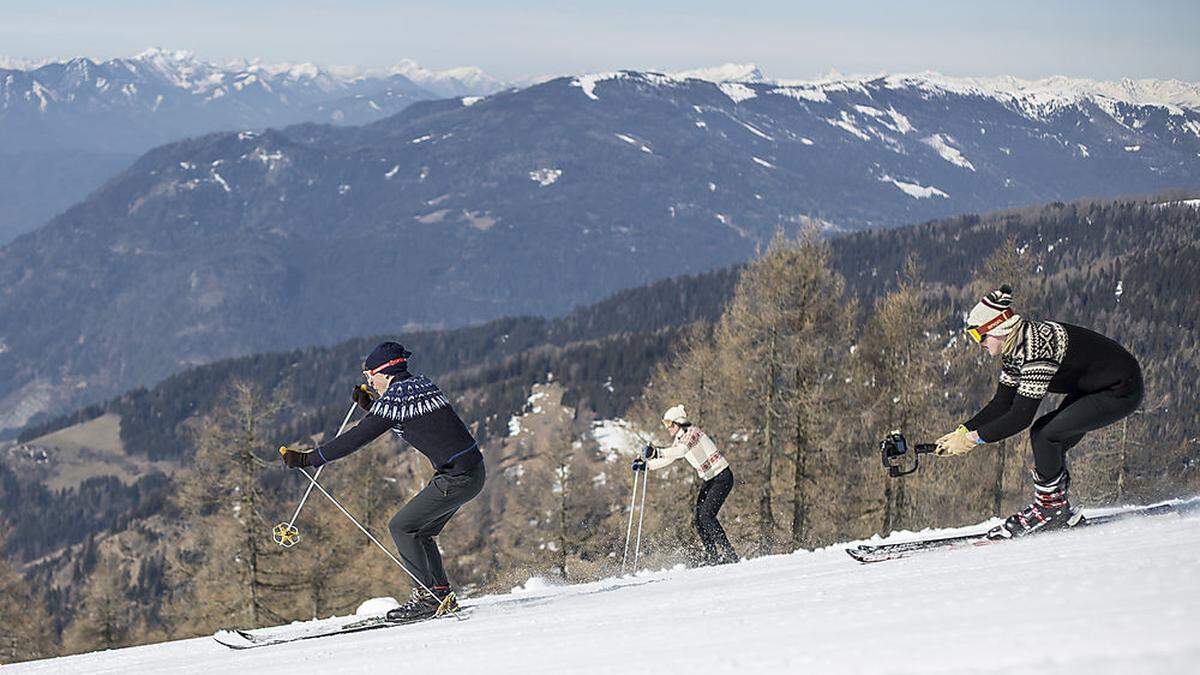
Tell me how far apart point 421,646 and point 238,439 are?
22.0m

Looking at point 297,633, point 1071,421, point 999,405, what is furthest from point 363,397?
point 1071,421

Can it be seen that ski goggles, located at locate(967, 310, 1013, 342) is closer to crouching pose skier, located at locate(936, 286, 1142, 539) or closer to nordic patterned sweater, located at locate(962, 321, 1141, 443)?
crouching pose skier, located at locate(936, 286, 1142, 539)

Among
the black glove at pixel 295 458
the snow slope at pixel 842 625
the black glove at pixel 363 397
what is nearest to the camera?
the snow slope at pixel 842 625

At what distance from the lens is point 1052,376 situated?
8.52 metres

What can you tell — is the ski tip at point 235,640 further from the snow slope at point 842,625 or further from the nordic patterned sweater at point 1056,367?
the nordic patterned sweater at point 1056,367

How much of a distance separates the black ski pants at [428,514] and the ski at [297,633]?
80 cm

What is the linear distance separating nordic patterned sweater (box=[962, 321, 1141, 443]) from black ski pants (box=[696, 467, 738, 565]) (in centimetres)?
499

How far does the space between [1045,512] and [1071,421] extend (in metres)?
1.20

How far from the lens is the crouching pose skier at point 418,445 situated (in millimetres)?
8680

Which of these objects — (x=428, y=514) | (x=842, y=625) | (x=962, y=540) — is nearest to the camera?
(x=842, y=625)

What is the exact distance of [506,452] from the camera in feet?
501

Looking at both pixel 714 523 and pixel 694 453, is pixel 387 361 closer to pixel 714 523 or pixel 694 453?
pixel 694 453

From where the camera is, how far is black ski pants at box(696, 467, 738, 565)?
13.1 m

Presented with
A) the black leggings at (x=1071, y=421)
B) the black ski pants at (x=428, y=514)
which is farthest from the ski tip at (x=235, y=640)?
the black leggings at (x=1071, y=421)
